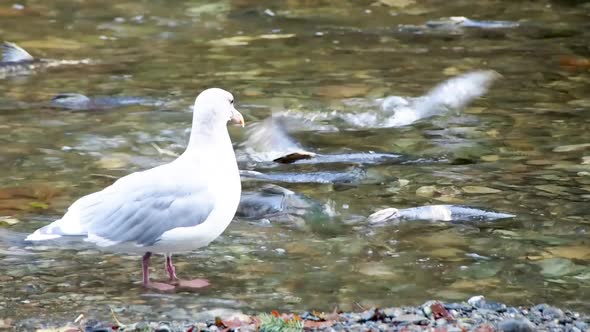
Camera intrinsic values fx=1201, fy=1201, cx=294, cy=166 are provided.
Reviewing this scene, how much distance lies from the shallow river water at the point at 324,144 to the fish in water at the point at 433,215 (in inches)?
4.0

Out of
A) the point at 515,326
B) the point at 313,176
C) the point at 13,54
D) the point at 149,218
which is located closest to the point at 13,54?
the point at 13,54

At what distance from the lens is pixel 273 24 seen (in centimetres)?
1509

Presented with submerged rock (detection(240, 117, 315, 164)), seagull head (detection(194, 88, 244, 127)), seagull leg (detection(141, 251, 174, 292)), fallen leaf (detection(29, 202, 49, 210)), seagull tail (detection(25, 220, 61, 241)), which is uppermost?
seagull head (detection(194, 88, 244, 127))

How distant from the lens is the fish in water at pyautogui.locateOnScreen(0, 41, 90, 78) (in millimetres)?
12516

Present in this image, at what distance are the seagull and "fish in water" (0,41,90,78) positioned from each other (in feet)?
20.6

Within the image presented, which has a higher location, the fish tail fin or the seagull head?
the seagull head

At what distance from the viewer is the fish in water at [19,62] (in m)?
Result: 12.5

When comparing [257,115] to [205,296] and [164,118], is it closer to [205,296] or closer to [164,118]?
[164,118]

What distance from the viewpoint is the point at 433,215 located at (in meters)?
7.82

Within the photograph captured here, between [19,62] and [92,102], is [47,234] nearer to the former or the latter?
[92,102]

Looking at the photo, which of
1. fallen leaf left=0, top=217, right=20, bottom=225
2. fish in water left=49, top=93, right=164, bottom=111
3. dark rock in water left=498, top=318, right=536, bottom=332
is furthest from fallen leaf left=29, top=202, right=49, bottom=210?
dark rock in water left=498, top=318, right=536, bottom=332

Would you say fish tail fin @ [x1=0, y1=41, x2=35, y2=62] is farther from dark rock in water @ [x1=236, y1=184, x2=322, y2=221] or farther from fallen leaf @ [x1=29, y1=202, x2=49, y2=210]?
dark rock in water @ [x1=236, y1=184, x2=322, y2=221]

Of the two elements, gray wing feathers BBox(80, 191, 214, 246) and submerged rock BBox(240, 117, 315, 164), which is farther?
submerged rock BBox(240, 117, 315, 164)

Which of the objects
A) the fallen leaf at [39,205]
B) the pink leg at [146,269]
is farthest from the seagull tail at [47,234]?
the fallen leaf at [39,205]
